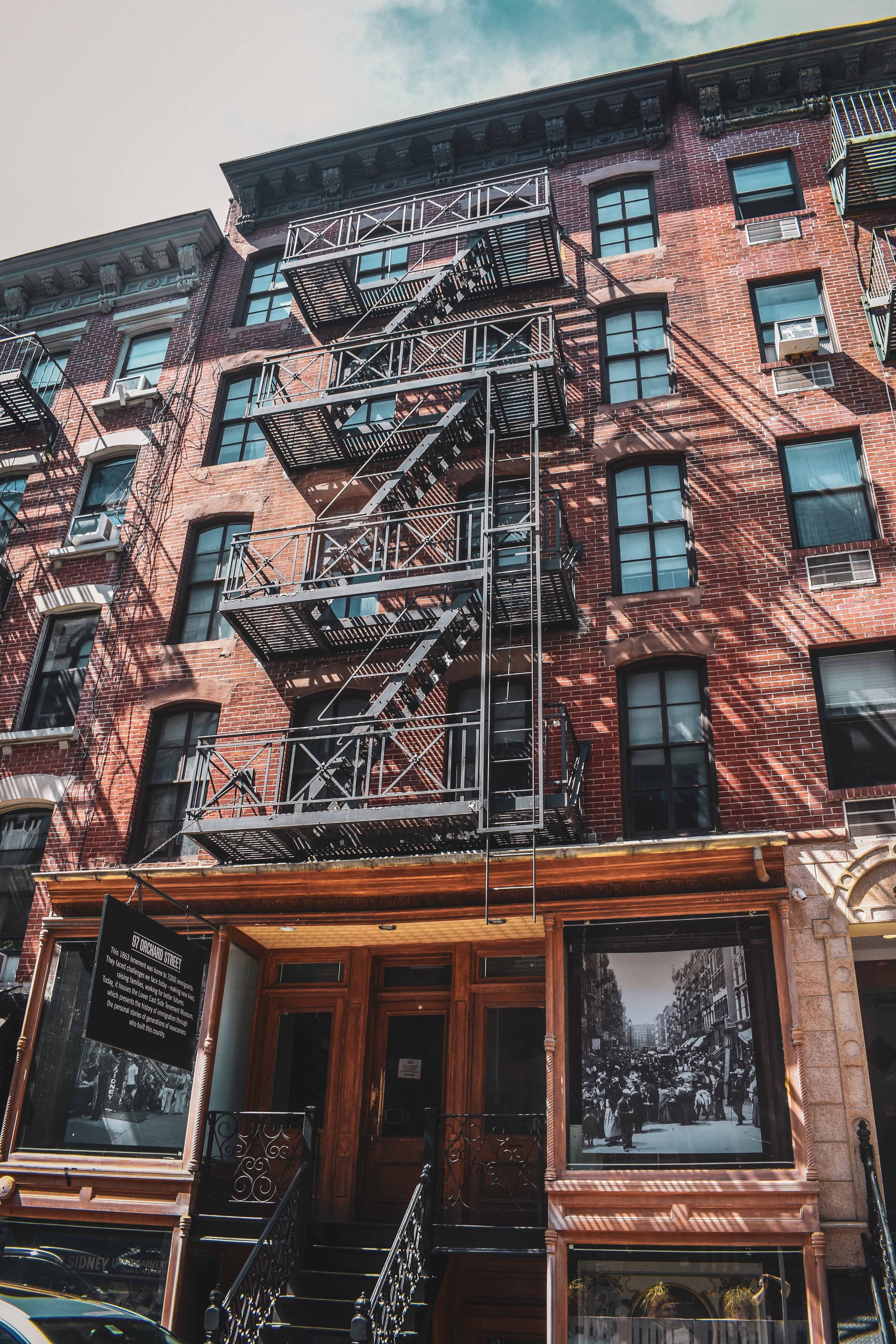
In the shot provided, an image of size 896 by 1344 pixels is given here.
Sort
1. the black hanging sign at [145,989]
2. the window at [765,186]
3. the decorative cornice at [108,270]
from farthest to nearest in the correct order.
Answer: the decorative cornice at [108,270] → the window at [765,186] → the black hanging sign at [145,989]

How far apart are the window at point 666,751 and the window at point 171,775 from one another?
19.1 feet

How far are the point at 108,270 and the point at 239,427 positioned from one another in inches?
227

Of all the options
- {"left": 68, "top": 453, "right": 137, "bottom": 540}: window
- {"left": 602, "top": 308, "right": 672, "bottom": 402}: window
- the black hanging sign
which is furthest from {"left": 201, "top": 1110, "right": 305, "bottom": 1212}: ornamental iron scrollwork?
{"left": 602, "top": 308, "right": 672, "bottom": 402}: window

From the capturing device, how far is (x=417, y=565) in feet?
46.9

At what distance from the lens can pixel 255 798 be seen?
12.3 metres

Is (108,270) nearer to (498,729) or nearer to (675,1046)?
(498,729)

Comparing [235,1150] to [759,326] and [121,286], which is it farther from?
[121,286]

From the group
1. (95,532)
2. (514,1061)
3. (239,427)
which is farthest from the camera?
(239,427)

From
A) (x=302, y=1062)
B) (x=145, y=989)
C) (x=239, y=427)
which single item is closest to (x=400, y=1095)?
(x=302, y=1062)

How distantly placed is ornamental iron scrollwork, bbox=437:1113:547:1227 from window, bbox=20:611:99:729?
878cm

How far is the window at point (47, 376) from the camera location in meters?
20.5

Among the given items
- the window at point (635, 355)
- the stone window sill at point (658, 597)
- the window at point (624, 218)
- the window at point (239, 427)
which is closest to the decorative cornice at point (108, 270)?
the window at point (239, 427)

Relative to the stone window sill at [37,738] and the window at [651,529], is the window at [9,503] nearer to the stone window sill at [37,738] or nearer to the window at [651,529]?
the stone window sill at [37,738]

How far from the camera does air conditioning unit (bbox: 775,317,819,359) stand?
14781mm
